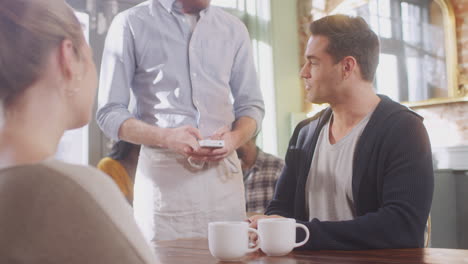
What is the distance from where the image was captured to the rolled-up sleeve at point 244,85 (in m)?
1.99

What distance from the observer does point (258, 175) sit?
11.4 ft

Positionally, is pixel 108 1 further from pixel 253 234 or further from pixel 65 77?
pixel 65 77

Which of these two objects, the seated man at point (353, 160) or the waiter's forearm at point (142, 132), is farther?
the waiter's forearm at point (142, 132)

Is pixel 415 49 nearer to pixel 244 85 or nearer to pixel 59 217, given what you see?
pixel 244 85

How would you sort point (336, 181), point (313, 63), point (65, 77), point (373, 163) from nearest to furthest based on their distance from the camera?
point (65, 77)
point (373, 163)
point (336, 181)
point (313, 63)

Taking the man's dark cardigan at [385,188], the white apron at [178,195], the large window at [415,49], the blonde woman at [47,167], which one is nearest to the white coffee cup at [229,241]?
the man's dark cardigan at [385,188]

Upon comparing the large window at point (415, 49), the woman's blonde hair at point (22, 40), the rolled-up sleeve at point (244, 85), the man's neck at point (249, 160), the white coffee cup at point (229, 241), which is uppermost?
the large window at point (415, 49)

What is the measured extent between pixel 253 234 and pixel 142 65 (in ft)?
2.59

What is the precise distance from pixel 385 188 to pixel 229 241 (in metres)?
0.53

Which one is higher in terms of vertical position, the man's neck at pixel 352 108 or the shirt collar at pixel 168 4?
the shirt collar at pixel 168 4

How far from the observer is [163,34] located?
186 cm

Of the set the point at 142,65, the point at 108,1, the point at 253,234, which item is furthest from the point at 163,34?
the point at 108,1

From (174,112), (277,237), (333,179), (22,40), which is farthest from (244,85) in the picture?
(22,40)

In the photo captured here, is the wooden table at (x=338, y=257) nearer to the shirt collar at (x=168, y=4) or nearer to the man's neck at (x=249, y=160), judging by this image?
the shirt collar at (x=168, y=4)
